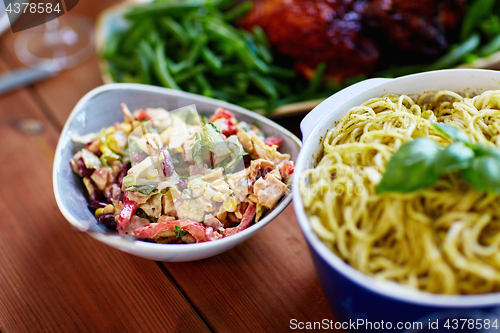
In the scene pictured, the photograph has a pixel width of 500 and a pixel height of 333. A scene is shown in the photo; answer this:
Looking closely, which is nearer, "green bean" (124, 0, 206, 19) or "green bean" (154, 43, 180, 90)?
"green bean" (154, 43, 180, 90)

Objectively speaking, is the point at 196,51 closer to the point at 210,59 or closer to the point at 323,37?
the point at 210,59

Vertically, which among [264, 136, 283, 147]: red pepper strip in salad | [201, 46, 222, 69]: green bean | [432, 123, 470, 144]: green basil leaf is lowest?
[264, 136, 283, 147]: red pepper strip in salad

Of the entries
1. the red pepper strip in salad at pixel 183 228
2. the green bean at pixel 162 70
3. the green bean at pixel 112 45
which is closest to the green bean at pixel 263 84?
the green bean at pixel 162 70

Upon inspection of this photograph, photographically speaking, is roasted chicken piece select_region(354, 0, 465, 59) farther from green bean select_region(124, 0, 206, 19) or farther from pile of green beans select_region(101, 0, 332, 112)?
green bean select_region(124, 0, 206, 19)

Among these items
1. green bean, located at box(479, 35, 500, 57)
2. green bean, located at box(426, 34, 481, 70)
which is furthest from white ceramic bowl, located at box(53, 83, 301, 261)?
green bean, located at box(479, 35, 500, 57)

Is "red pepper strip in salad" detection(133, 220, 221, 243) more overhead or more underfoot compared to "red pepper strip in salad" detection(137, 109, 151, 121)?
more underfoot

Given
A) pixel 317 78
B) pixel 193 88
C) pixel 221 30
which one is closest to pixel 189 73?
pixel 193 88

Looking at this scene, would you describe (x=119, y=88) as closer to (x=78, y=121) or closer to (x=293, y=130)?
(x=78, y=121)
